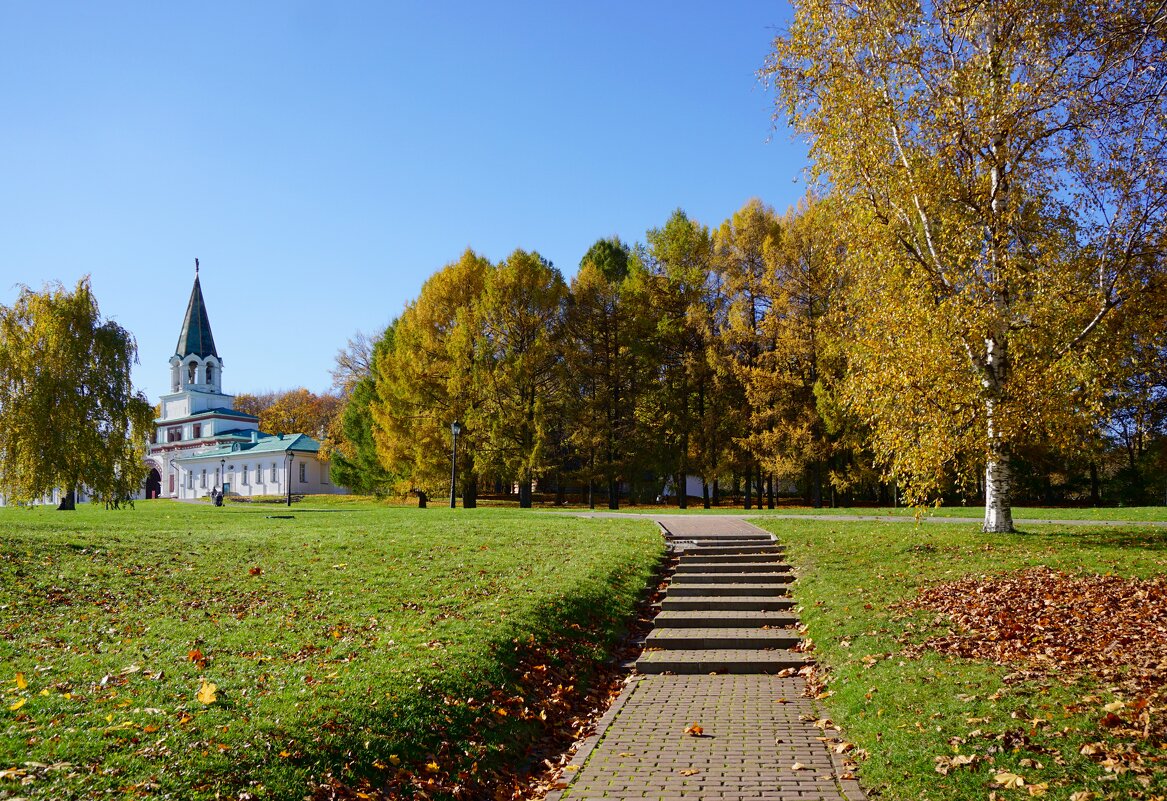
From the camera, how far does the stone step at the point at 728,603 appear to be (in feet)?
43.1

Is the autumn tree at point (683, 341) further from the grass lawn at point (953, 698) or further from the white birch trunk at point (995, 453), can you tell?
the grass lawn at point (953, 698)

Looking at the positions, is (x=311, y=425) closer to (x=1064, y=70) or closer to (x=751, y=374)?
(x=751, y=374)

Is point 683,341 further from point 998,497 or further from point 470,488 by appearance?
point 998,497

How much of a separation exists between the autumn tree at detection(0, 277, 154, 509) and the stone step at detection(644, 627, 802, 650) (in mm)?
26210

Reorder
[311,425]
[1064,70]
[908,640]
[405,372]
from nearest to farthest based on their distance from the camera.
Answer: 1. [908,640]
2. [1064,70]
3. [405,372]
4. [311,425]

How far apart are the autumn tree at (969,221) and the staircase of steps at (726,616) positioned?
10.7 ft

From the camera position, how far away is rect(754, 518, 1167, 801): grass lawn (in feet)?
19.4

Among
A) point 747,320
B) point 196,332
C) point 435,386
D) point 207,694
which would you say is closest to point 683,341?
point 747,320

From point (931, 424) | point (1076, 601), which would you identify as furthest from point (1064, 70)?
point (1076, 601)

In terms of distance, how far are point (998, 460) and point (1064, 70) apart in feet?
22.0

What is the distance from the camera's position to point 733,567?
15.7m

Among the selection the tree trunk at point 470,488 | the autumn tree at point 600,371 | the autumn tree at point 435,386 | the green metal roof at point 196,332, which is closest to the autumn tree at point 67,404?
the autumn tree at point 435,386

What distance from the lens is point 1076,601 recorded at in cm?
1080

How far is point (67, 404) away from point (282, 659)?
27.1 m
